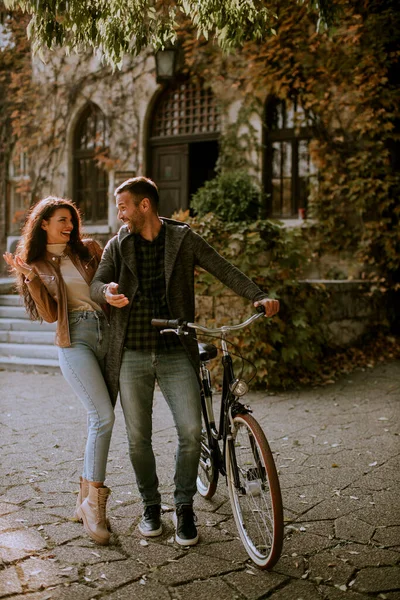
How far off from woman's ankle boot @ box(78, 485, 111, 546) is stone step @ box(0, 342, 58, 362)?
5.62 metres

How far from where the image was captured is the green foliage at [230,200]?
432 inches

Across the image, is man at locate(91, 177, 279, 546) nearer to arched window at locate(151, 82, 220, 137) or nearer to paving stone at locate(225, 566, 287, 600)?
paving stone at locate(225, 566, 287, 600)

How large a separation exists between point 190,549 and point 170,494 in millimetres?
873

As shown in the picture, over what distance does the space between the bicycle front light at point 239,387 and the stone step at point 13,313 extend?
748 centimetres

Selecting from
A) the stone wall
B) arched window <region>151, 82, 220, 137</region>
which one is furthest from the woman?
arched window <region>151, 82, 220, 137</region>

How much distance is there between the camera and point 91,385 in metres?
3.61

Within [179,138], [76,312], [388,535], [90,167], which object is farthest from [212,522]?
[90,167]

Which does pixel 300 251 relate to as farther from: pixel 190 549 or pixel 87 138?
pixel 87 138

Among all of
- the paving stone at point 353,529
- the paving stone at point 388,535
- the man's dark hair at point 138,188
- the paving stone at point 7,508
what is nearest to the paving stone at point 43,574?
the paving stone at point 7,508

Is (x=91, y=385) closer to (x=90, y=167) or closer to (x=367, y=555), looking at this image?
(x=367, y=555)

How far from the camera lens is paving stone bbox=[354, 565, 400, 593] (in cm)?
303

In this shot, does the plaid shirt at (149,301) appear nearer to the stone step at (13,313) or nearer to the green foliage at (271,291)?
the green foliage at (271,291)

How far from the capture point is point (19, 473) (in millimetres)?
4781

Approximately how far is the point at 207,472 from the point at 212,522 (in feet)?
1.09
